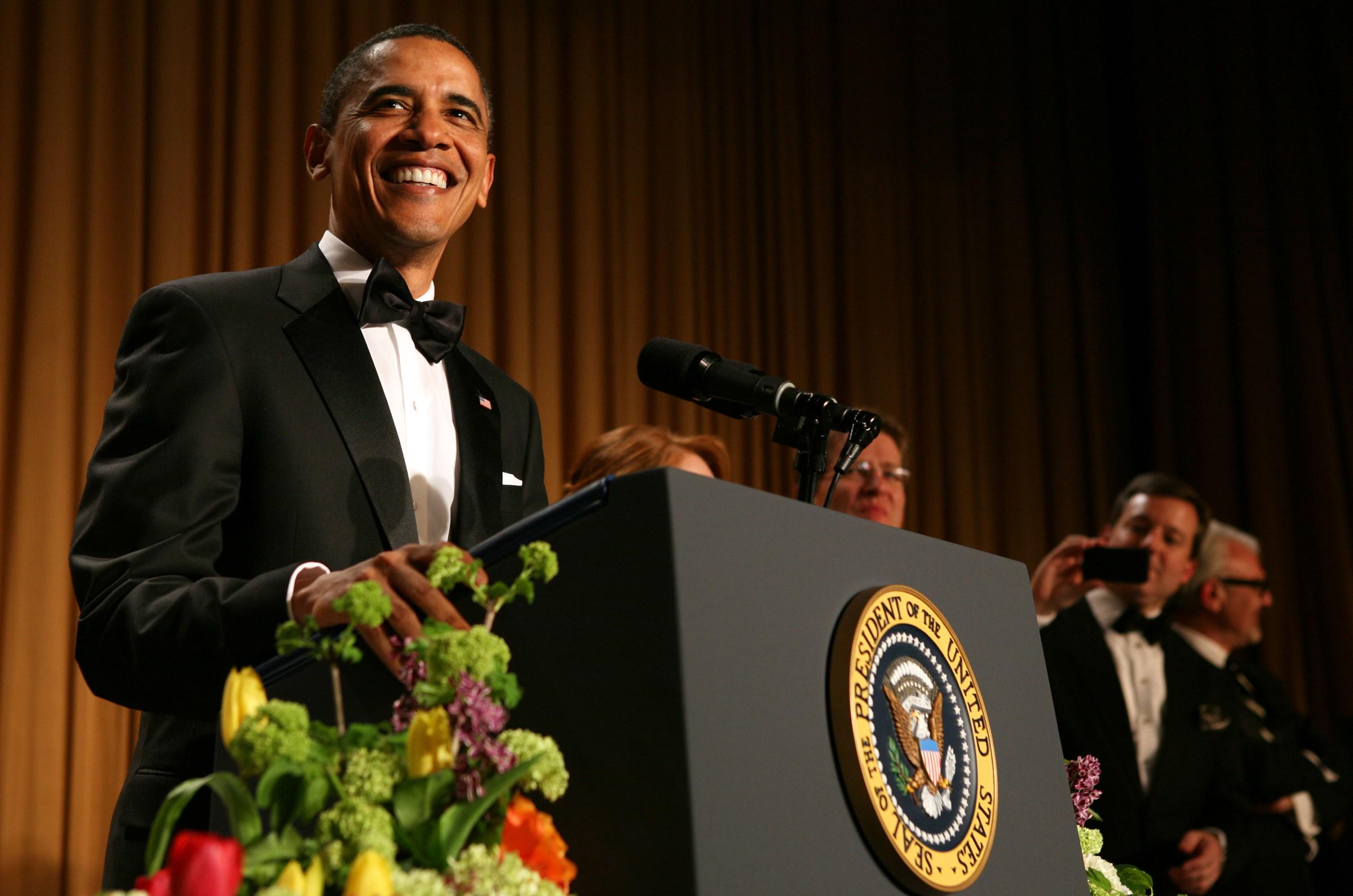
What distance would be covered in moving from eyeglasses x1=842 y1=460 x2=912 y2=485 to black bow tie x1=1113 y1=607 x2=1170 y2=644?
33.5 inches

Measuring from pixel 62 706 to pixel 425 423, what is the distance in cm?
229

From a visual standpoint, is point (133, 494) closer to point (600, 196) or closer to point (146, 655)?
point (146, 655)

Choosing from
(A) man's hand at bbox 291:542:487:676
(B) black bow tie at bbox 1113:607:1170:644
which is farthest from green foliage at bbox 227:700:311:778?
(B) black bow tie at bbox 1113:607:1170:644

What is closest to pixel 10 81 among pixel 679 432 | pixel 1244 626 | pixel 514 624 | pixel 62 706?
pixel 62 706

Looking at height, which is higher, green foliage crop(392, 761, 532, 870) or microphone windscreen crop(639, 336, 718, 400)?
microphone windscreen crop(639, 336, 718, 400)

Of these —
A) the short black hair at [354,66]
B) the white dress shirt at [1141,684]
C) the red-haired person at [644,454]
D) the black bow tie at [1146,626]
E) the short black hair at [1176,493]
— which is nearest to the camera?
the short black hair at [354,66]

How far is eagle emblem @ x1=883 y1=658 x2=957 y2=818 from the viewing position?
1.00 m

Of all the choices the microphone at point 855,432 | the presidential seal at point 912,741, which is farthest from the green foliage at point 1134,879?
the microphone at point 855,432

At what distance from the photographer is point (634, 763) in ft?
2.76

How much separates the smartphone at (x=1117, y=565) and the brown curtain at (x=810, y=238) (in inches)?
65.3

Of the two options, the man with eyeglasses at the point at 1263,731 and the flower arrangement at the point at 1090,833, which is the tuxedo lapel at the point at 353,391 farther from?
the man with eyeglasses at the point at 1263,731

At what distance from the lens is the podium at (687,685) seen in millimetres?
828

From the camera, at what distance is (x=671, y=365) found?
4.61ft

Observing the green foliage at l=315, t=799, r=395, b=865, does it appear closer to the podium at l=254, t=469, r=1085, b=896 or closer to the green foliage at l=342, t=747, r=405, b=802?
the green foliage at l=342, t=747, r=405, b=802
